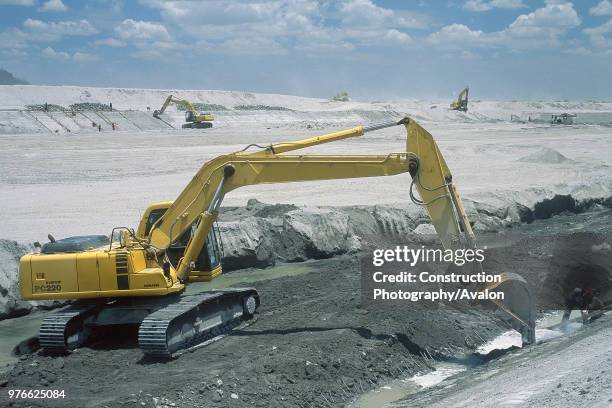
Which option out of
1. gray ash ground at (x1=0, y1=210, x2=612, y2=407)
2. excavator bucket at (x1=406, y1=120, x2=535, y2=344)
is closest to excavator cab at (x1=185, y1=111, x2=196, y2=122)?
gray ash ground at (x1=0, y1=210, x2=612, y2=407)

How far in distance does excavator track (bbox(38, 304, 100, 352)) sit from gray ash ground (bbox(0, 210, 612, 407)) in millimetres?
180

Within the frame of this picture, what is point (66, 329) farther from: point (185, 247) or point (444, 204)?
point (444, 204)

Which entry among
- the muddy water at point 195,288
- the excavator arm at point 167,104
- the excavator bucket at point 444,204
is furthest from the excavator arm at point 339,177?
the excavator arm at point 167,104

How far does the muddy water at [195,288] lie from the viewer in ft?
40.1

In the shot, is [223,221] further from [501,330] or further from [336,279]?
[501,330]

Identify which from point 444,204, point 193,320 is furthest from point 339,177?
point 193,320

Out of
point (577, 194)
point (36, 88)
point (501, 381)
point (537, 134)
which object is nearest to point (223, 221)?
point (501, 381)

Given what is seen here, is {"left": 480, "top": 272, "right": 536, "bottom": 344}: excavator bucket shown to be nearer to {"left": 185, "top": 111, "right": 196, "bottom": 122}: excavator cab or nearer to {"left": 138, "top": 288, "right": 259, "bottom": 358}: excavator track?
{"left": 138, "top": 288, "right": 259, "bottom": 358}: excavator track

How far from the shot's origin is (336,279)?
50.2 feet

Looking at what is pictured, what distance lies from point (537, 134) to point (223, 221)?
143 feet

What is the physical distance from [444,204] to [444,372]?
94.1 inches

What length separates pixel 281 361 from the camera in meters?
9.74

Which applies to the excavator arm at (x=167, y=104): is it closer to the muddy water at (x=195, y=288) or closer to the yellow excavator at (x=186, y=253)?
the muddy water at (x=195, y=288)

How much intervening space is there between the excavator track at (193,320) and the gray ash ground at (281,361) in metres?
0.26
